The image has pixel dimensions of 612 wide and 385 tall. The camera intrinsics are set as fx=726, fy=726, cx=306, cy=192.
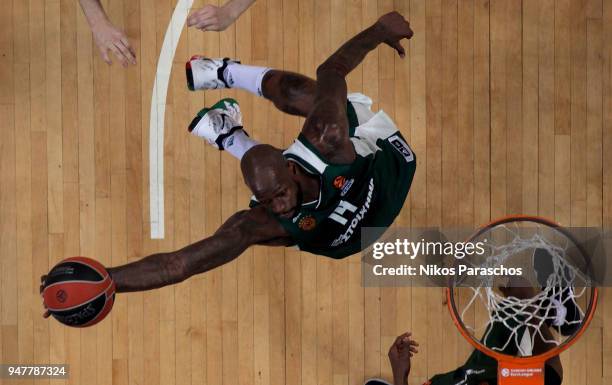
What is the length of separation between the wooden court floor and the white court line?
6 centimetres

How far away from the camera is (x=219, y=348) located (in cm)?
559

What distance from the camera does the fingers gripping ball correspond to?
3682 mm

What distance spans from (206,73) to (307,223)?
1.43 meters

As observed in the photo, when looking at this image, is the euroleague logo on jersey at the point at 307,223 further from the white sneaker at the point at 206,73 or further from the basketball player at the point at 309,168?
the white sneaker at the point at 206,73

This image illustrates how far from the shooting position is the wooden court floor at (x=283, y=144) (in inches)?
219

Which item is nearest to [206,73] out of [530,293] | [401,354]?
[401,354]

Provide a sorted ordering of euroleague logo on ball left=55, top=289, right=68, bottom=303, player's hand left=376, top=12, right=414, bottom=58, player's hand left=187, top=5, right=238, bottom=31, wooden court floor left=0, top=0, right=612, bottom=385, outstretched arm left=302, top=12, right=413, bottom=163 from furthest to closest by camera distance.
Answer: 1. wooden court floor left=0, top=0, right=612, bottom=385
2. player's hand left=187, top=5, right=238, bottom=31
3. player's hand left=376, top=12, right=414, bottom=58
4. outstretched arm left=302, top=12, right=413, bottom=163
5. euroleague logo on ball left=55, top=289, right=68, bottom=303

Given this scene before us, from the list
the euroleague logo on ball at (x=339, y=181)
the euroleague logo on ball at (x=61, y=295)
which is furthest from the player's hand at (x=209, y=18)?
the euroleague logo on ball at (x=61, y=295)

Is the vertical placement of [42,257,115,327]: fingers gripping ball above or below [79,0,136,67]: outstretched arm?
below

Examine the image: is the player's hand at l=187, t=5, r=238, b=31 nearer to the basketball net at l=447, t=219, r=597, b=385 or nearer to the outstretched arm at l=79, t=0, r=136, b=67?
the outstretched arm at l=79, t=0, r=136, b=67

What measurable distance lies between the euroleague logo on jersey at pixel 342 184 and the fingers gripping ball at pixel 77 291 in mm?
1371

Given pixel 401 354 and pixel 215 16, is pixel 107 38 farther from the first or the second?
pixel 401 354

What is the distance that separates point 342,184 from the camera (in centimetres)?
424

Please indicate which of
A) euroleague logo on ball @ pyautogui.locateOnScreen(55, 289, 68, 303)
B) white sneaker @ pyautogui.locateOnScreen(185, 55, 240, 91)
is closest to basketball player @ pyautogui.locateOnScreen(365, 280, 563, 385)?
white sneaker @ pyautogui.locateOnScreen(185, 55, 240, 91)
